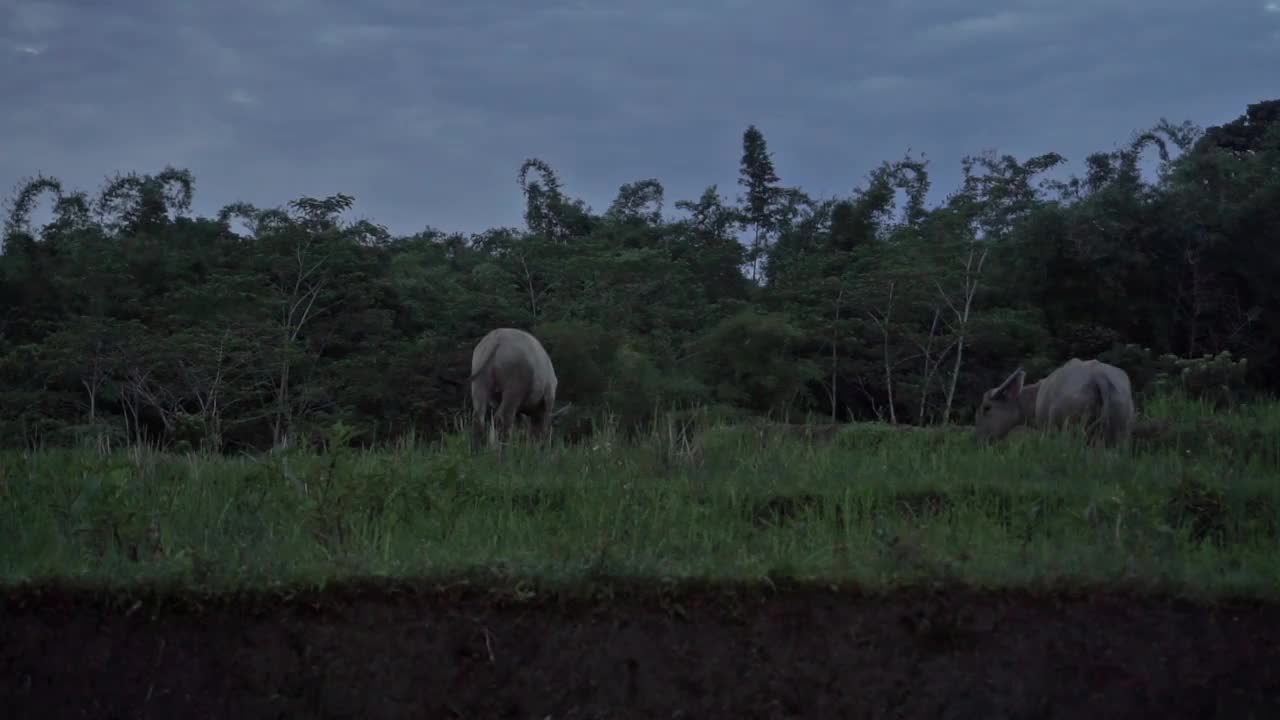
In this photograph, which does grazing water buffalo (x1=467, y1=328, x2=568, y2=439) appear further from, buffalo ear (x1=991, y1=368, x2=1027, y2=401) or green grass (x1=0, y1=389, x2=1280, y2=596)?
buffalo ear (x1=991, y1=368, x2=1027, y2=401)

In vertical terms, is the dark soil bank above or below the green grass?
below

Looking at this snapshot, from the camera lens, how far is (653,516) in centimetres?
645

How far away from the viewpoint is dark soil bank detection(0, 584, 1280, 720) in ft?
15.4

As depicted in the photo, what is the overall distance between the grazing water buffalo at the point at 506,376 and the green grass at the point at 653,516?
2850mm

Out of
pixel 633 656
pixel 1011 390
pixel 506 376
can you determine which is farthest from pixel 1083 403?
pixel 633 656

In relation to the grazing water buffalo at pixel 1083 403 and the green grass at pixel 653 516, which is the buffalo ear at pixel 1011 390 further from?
the green grass at pixel 653 516

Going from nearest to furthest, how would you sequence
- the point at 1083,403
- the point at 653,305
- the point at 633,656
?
the point at 633,656, the point at 1083,403, the point at 653,305

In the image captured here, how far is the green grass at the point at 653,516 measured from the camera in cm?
499

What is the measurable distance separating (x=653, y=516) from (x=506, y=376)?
6.07m

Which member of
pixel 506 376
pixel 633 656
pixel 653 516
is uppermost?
pixel 506 376

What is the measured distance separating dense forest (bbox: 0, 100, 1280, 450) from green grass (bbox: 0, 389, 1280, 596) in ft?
36.0

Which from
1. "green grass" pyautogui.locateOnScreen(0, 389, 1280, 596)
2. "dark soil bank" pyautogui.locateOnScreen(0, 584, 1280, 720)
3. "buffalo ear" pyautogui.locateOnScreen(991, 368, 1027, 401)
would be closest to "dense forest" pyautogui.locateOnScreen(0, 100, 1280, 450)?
"buffalo ear" pyautogui.locateOnScreen(991, 368, 1027, 401)

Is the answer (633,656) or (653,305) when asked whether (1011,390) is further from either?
(653,305)

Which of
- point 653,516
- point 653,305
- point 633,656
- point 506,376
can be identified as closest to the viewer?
point 633,656
